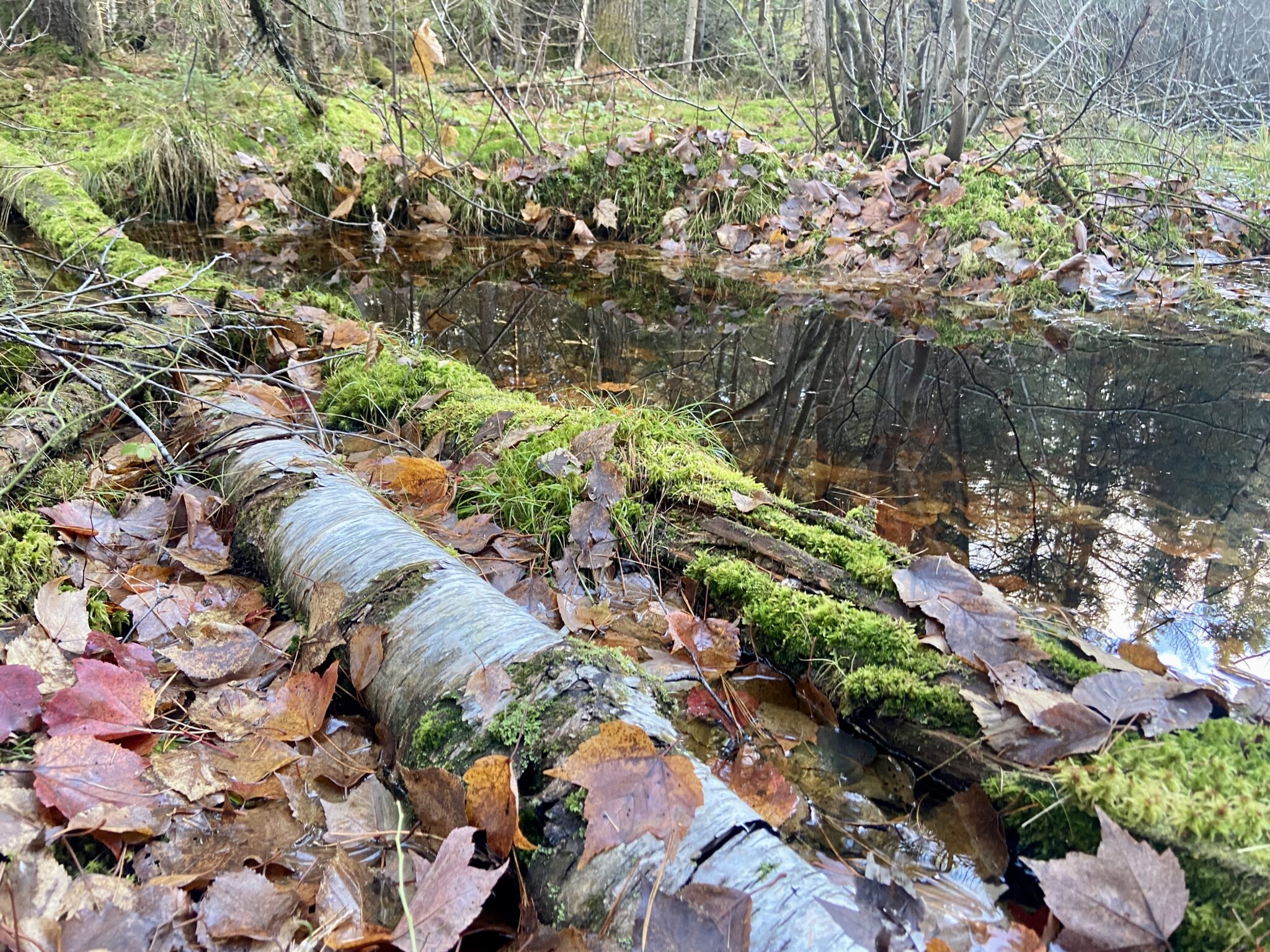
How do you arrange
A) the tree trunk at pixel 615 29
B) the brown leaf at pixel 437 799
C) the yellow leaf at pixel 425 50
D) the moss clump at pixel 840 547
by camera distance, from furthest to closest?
the tree trunk at pixel 615 29, the yellow leaf at pixel 425 50, the moss clump at pixel 840 547, the brown leaf at pixel 437 799

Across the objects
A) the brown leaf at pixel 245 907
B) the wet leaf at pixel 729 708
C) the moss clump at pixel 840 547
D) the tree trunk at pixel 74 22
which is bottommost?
the wet leaf at pixel 729 708

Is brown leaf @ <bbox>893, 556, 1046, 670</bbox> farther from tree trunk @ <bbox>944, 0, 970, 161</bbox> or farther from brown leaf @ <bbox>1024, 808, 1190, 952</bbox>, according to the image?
tree trunk @ <bbox>944, 0, 970, 161</bbox>

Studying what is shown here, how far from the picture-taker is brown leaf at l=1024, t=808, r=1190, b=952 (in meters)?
1.06

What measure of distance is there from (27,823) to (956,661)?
1.63m

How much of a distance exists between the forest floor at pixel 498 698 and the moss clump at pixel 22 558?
0.01 meters

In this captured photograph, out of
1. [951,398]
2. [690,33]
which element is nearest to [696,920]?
[951,398]

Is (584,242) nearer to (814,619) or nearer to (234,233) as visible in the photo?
(234,233)

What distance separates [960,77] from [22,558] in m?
6.31

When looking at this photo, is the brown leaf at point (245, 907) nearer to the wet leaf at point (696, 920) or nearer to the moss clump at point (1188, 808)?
the wet leaf at point (696, 920)

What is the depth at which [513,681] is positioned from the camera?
4.46ft

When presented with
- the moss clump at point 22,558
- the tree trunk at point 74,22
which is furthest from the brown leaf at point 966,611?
the tree trunk at point 74,22

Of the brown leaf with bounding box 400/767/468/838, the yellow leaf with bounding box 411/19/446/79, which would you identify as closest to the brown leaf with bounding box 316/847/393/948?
the brown leaf with bounding box 400/767/468/838

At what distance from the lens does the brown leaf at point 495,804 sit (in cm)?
115

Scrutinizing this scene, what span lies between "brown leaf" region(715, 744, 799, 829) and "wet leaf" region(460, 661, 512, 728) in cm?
47
